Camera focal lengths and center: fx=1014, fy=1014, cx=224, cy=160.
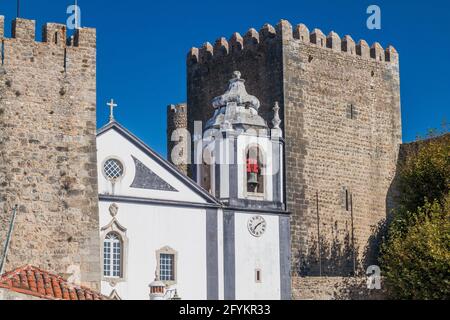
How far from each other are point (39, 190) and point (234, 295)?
30.0ft

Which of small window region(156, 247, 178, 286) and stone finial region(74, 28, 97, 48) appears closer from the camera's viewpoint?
stone finial region(74, 28, 97, 48)

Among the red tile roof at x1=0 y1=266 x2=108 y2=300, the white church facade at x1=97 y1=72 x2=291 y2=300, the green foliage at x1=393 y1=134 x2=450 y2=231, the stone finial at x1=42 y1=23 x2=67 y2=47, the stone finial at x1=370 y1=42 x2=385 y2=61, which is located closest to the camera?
the red tile roof at x1=0 y1=266 x2=108 y2=300

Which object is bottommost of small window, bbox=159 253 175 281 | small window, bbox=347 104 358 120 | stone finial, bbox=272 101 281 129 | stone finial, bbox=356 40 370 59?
small window, bbox=159 253 175 281

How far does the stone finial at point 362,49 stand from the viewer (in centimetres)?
3756

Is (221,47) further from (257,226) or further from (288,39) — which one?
(257,226)

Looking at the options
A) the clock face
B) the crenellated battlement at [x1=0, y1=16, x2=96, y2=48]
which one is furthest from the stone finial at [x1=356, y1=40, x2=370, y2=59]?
the crenellated battlement at [x1=0, y1=16, x2=96, y2=48]

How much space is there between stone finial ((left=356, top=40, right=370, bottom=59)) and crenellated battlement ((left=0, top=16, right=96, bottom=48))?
1624cm

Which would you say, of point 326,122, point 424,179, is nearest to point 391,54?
point 326,122

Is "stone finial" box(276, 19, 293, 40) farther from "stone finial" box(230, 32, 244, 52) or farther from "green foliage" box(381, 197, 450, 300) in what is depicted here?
"green foliage" box(381, 197, 450, 300)

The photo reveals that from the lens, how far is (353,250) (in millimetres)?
35875

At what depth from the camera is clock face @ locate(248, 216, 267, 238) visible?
30266 mm

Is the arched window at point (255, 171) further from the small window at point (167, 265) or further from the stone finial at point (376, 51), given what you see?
the stone finial at point (376, 51)

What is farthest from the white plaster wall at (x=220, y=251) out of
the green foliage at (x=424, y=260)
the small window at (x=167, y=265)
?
the green foliage at (x=424, y=260)
